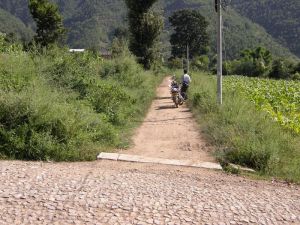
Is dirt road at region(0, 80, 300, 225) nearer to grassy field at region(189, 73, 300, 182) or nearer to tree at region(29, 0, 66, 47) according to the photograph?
grassy field at region(189, 73, 300, 182)

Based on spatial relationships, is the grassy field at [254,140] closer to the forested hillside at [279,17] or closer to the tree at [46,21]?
the tree at [46,21]

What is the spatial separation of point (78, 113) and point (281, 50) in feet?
289

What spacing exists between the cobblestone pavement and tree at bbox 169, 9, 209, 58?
210 ft

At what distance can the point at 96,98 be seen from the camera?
1233cm

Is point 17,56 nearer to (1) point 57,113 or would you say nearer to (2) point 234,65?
(1) point 57,113

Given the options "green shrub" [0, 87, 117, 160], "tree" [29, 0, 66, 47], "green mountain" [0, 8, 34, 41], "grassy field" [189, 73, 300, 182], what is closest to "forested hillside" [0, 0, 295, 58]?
"green mountain" [0, 8, 34, 41]

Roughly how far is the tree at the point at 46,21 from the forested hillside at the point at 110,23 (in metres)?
44.6

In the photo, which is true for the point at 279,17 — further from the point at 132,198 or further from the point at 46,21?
the point at 132,198

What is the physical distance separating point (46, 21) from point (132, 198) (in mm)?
32880

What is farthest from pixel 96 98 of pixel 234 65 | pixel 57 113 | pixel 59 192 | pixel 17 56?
pixel 234 65

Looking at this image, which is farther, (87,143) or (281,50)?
(281,50)

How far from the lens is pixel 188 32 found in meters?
70.1

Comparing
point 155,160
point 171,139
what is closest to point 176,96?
point 171,139

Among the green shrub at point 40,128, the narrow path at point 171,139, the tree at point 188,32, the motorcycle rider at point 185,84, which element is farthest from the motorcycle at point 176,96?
the tree at point 188,32
